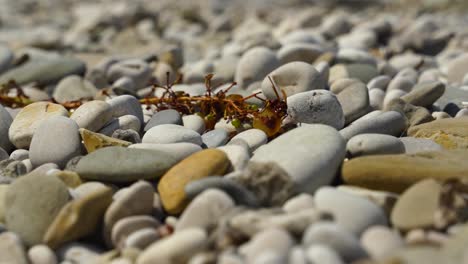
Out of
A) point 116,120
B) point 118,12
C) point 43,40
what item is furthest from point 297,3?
point 116,120

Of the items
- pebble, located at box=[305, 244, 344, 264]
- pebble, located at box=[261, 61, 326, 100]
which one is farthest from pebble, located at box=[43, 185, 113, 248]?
pebble, located at box=[261, 61, 326, 100]

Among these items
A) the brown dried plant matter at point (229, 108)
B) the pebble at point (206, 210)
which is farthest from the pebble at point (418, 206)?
the brown dried plant matter at point (229, 108)

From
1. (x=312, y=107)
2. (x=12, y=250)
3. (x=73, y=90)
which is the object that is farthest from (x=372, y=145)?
(x=73, y=90)

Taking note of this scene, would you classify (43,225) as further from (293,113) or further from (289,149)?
(293,113)

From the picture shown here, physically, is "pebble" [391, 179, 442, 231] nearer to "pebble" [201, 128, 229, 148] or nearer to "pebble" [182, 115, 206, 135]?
"pebble" [201, 128, 229, 148]

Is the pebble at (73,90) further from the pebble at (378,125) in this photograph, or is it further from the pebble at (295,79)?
the pebble at (378,125)

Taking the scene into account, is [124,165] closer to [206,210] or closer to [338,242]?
[206,210]
